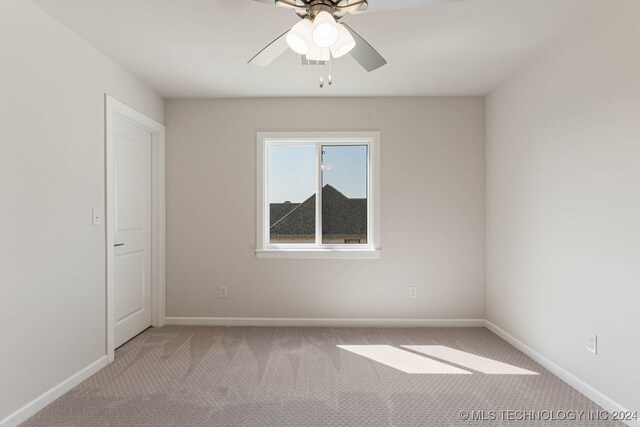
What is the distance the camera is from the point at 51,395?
219cm

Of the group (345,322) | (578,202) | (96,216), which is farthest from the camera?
(345,322)

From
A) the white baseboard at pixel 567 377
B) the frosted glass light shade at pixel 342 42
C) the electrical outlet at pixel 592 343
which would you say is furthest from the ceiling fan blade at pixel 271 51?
the white baseboard at pixel 567 377

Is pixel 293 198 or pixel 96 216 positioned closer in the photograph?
pixel 96 216

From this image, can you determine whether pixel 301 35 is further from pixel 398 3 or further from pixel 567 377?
pixel 567 377

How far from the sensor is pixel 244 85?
10.9 feet

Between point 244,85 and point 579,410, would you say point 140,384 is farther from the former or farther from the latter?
point 579,410

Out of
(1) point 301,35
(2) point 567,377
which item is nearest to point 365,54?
(1) point 301,35

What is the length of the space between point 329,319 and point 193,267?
5.06ft

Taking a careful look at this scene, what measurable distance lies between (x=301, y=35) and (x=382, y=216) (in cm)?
241

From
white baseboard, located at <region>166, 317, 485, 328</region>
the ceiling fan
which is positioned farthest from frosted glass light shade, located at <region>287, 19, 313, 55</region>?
white baseboard, located at <region>166, 317, 485, 328</region>

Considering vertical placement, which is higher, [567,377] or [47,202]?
[47,202]

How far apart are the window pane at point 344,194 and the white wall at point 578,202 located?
1.37m

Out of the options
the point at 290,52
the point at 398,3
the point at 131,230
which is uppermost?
the point at 290,52

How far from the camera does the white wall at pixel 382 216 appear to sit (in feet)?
12.0
